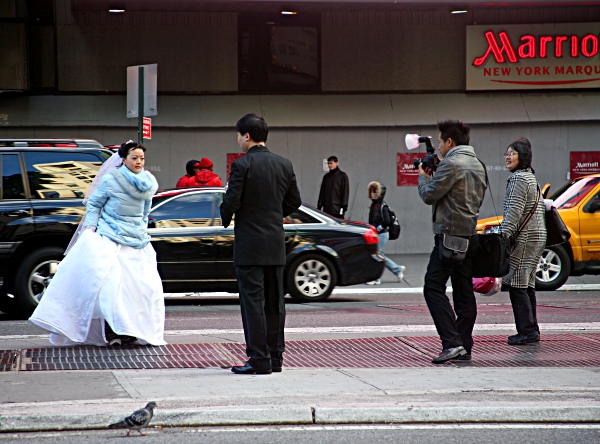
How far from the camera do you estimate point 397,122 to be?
19750 millimetres

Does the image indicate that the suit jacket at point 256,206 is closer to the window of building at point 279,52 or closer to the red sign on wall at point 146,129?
the red sign on wall at point 146,129

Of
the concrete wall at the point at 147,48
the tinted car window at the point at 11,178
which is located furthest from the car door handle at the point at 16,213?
the concrete wall at the point at 147,48

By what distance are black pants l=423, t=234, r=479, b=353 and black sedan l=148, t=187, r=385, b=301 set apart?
4.67 meters

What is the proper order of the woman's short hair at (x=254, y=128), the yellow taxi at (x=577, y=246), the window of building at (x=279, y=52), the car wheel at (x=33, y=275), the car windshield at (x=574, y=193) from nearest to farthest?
the woman's short hair at (x=254, y=128) < the car wheel at (x=33, y=275) < the yellow taxi at (x=577, y=246) < the car windshield at (x=574, y=193) < the window of building at (x=279, y=52)

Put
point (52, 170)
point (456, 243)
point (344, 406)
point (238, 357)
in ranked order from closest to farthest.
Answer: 1. point (344, 406)
2. point (456, 243)
3. point (238, 357)
4. point (52, 170)

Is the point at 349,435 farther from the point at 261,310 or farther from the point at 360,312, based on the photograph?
the point at 360,312

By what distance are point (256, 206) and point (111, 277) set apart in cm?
193

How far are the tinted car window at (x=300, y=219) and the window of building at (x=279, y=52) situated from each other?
322 inches

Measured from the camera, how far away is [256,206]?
638 cm

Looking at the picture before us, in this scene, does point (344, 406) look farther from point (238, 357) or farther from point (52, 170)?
point (52, 170)

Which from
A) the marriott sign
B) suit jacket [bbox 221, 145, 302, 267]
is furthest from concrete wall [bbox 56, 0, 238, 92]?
suit jacket [bbox 221, 145, 302, 267]

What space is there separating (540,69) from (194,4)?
25.3 ft

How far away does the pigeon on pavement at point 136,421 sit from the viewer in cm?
502

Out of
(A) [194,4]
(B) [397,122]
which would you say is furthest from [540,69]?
(A) [194,4]
